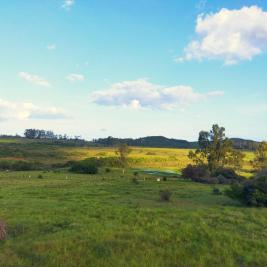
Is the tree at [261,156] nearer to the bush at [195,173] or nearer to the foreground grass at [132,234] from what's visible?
the bush at [195,173]

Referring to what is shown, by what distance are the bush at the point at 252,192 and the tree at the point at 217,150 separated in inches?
1619

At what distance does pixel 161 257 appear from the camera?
1831 centimetres

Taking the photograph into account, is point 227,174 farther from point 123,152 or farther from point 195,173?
point 123,152

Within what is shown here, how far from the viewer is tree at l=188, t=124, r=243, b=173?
76188 mm

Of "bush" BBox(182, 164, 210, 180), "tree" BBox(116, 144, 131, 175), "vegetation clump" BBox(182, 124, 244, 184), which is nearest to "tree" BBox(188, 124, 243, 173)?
"vegetation clump" BBox(182, 124, 244, 184)

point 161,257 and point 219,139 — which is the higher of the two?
point 219,139

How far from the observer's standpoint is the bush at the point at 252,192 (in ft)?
105

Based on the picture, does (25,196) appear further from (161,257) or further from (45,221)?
(161,257)

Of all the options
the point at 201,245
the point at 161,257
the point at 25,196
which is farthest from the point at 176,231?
the point at 25,196

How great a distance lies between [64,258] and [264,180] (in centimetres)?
2071

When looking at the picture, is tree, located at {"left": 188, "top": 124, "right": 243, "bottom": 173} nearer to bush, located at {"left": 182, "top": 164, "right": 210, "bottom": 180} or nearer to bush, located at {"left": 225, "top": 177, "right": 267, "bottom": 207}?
bush, located at {"left": 182, "top": 164, "right": 210, "bottom": 180}

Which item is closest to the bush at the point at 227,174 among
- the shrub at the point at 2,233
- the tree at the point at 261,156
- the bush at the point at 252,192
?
the tree at the point at 261,156

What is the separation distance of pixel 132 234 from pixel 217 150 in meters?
57.2

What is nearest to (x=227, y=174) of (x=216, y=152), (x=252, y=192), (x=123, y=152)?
(x=216, y=152)
